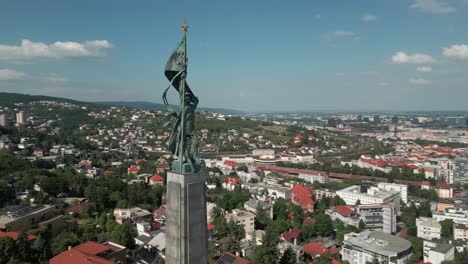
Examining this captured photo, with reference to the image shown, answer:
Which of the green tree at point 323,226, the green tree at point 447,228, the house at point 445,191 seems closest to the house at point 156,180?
the green tree at point 323,226

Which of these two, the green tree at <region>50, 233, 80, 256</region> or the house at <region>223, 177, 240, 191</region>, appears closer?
the green tree at <region>50, 233, 80, 256</region>

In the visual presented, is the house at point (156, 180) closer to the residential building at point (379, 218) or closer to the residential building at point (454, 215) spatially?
the residential building at point (379, 218)

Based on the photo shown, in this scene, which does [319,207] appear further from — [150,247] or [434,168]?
[434,168]

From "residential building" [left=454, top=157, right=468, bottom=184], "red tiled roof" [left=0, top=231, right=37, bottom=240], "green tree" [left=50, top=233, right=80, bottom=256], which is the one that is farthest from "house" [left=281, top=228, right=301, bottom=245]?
"residential building" [left=454, top=157, right=468, bottom=184]

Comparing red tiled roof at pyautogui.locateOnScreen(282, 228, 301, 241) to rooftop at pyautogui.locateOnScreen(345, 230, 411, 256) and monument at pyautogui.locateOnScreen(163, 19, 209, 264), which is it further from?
monument at pyautogui.locateOnScreen(163, 19, 209, 264)

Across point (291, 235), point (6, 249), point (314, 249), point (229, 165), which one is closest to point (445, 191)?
point (291, 235)
